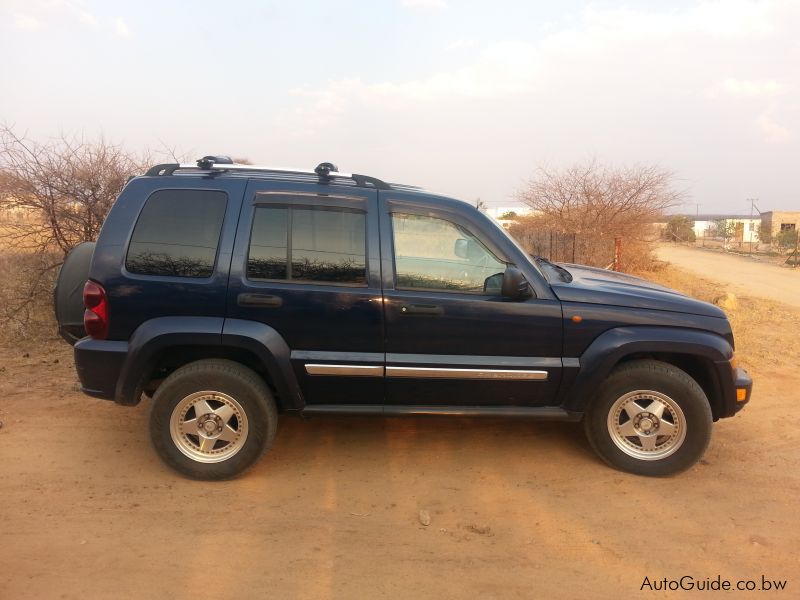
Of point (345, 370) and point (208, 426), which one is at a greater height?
point (345, 370)

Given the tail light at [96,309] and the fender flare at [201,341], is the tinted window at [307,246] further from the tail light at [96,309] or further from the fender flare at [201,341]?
the tail light at [96,309]

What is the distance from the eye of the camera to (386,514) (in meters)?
3.32

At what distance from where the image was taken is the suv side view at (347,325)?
3.56m

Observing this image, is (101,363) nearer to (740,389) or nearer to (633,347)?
(633,347)

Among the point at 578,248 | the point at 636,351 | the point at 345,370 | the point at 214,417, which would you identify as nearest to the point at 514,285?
the point at 636,351

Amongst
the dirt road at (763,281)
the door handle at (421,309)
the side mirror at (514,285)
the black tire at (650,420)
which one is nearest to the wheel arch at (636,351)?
the black tire at (650,420)

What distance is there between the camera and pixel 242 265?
3.58 meters

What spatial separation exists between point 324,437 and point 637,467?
2312 mm

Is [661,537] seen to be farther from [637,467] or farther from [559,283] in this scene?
[559,283]

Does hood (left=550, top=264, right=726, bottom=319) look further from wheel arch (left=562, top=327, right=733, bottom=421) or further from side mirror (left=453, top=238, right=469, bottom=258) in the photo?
side mirror (left=453, top=238, right=469, bottom=258)

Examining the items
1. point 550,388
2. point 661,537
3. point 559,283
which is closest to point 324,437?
point 550,388

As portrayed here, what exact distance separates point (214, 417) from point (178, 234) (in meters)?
1.23

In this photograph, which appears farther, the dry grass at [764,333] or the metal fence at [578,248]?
the metal fence at [578,248]

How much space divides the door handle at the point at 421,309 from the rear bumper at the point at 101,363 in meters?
1.82
